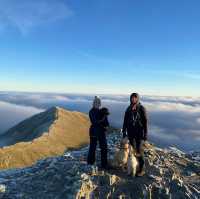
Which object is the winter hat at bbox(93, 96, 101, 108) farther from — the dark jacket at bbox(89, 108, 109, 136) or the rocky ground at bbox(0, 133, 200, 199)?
the rocky ground at bbox(0, 133, 200, 199)

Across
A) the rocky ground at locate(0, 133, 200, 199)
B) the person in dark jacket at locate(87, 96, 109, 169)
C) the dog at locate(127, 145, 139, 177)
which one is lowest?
the rocky ground at locate(0, 133, 200, 199)

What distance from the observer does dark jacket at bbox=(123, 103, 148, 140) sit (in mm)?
17438

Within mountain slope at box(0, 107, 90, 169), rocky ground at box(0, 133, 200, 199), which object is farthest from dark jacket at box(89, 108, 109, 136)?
mountain slope at box(0, 107, 90, 169)

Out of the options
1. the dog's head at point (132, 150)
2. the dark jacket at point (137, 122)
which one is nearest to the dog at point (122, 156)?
the dog's head at point (132, 150)

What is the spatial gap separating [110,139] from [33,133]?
A: 64.7m

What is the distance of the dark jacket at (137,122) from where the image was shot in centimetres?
1744

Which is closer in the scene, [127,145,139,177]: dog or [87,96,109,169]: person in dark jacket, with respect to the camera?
[127,145,139,177]: dog

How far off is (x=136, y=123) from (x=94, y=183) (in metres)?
3.16

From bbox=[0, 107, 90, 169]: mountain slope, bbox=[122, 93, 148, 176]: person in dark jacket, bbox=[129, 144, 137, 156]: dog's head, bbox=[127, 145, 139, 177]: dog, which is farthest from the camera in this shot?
bbox=[0, 107, 90, 169]: mountain slope

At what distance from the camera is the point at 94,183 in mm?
17938

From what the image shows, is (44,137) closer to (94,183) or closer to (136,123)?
(94,183)

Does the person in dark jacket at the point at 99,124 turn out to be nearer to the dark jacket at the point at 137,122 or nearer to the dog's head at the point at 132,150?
the dark jacket at the point at 137,122

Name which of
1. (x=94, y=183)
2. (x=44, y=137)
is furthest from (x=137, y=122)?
(x=44, y=137)

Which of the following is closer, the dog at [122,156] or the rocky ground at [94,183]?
the rocky ground at [94,183]
